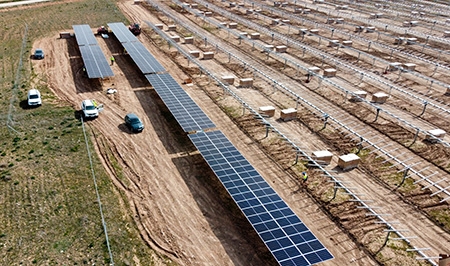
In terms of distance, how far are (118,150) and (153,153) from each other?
3.37m

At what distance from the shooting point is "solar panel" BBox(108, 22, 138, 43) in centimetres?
6141

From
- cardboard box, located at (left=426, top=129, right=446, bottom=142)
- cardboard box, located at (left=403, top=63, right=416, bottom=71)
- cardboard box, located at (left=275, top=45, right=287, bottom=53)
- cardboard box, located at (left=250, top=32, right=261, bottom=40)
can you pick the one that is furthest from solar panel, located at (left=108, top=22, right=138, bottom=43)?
cardboard box, located at (left=426, top=129, right=446, bottom=142)

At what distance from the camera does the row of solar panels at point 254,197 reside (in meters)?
22.0

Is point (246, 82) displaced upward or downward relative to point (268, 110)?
upward

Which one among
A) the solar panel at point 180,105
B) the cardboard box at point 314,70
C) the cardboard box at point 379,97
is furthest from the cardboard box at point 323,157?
the cardboard box at point 314,70

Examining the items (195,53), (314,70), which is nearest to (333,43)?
(314,70)

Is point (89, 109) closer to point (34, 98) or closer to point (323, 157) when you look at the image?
point (34, 98)

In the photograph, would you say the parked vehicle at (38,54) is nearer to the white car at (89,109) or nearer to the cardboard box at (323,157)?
the white car at (89,109)

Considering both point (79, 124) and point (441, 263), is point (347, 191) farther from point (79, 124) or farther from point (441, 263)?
point (79, 124)

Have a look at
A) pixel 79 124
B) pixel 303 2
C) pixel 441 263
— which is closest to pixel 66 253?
pixel 79 124

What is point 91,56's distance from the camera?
53.1m

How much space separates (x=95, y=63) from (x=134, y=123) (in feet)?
58.0

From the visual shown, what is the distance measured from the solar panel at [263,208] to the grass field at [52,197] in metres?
7.17

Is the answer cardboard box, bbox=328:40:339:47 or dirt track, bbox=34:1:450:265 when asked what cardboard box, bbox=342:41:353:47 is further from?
dirt track, bbox=34:1:450:265
